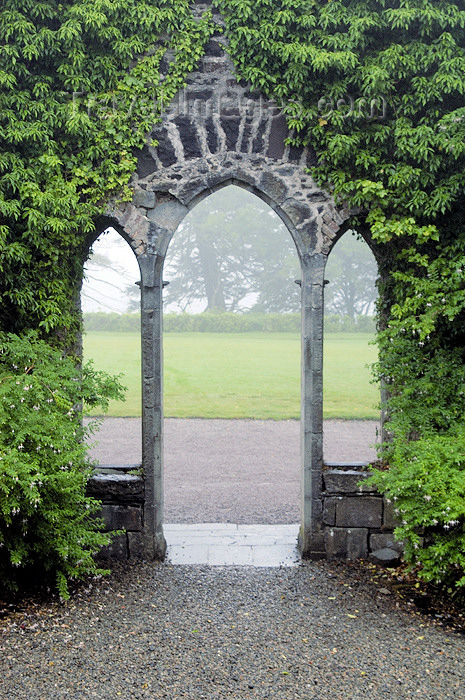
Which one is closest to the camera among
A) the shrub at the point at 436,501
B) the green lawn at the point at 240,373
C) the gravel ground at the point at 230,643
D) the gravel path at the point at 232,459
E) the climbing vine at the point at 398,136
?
the gravel ground at the point at 230,643

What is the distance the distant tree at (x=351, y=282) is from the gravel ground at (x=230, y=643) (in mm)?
19170

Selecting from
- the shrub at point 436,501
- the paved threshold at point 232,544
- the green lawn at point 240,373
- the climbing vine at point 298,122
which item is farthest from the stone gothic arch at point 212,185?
the green lawn at point 240,373

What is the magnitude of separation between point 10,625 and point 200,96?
3824 millimetres

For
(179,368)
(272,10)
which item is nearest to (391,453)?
(272,10)

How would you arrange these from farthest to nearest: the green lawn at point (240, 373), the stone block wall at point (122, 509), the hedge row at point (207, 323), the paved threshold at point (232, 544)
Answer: the hedge row at point (207, 323) < the green lawn at point (240, 373) < the paved threshold at point (232, 544) < the stone block wall at point (122, 509)

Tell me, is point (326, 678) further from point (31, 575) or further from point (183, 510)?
point (183, 510)

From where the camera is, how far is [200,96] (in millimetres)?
5008

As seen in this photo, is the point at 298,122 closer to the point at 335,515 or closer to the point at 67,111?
the point at 67,111

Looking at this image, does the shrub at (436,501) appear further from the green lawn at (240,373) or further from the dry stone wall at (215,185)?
the green lawn at (240,373)

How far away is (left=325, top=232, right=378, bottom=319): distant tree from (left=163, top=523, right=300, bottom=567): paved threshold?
1789 cm

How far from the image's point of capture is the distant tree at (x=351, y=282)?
76.7 ft

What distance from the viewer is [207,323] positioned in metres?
22.9

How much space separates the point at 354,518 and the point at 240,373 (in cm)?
1150

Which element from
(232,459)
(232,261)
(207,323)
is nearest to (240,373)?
(207,323)
